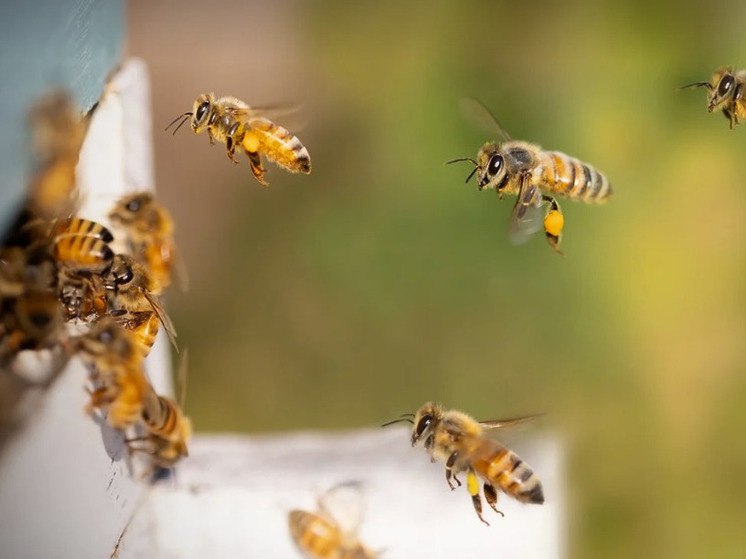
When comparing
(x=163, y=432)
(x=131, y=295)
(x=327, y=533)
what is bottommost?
(x=327, y=533)

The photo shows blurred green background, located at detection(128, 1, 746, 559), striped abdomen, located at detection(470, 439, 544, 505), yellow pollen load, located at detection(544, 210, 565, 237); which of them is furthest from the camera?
blurred green background, located at detection(128, 1, 746, 559)

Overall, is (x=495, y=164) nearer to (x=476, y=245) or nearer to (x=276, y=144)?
(x=276, y=144)

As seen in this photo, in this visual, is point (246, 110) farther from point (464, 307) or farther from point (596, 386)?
point (596, 386)

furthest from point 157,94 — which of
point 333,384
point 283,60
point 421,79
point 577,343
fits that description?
point 577,343

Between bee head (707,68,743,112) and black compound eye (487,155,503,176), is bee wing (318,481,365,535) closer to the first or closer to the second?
black compound eye (487,155,503,176)

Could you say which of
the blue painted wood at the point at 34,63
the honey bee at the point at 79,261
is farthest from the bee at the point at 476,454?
the blue painted wood at the point at 34,63

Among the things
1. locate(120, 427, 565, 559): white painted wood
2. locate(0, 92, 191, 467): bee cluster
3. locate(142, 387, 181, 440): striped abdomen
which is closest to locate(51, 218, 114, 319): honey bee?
locate(0, 92, 191, 467): bee cluster

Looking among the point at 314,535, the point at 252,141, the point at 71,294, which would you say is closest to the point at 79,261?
the point at 71,294
